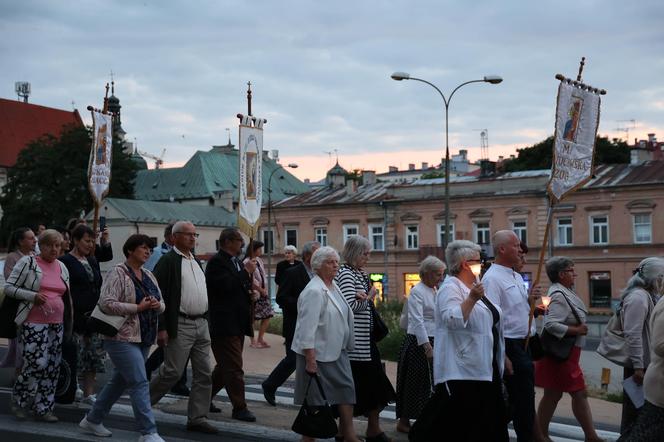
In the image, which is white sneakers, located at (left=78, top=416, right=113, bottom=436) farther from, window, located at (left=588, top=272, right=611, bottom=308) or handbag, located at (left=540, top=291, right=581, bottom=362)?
window, located at (left=588, top=272, right=611, bottom=308)

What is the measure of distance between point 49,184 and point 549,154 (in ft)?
131

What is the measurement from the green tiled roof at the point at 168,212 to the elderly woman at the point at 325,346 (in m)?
73.4

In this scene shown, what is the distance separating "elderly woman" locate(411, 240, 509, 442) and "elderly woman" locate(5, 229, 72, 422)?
385 cm

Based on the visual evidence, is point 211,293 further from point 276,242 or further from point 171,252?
point 276,242

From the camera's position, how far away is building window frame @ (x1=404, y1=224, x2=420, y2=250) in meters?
63.7

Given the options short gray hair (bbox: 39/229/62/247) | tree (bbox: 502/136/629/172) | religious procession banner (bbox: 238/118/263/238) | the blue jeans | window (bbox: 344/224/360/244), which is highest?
tree (bbox: 502/136/629/172)

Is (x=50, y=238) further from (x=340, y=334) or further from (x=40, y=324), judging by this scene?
(x=340, y=334)

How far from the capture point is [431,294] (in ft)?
32.9

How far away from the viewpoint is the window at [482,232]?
60906 mm

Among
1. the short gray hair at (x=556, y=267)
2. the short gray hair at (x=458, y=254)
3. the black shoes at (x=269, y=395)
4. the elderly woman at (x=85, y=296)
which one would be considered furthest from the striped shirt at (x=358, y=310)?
the elderly woman at (x=85, y=296)

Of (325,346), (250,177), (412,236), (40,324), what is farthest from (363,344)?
(412,236)

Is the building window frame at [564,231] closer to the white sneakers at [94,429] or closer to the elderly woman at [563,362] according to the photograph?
the elderly woman at [563,362]

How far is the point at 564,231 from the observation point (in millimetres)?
58906

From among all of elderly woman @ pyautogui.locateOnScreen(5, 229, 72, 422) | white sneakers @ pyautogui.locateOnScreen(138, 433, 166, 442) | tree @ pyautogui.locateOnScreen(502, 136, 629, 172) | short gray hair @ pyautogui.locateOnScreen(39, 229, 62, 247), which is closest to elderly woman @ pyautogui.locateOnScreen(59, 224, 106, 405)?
elderly woman @ pyautogui.locateOnScreen(5, 229, 72, 422)
